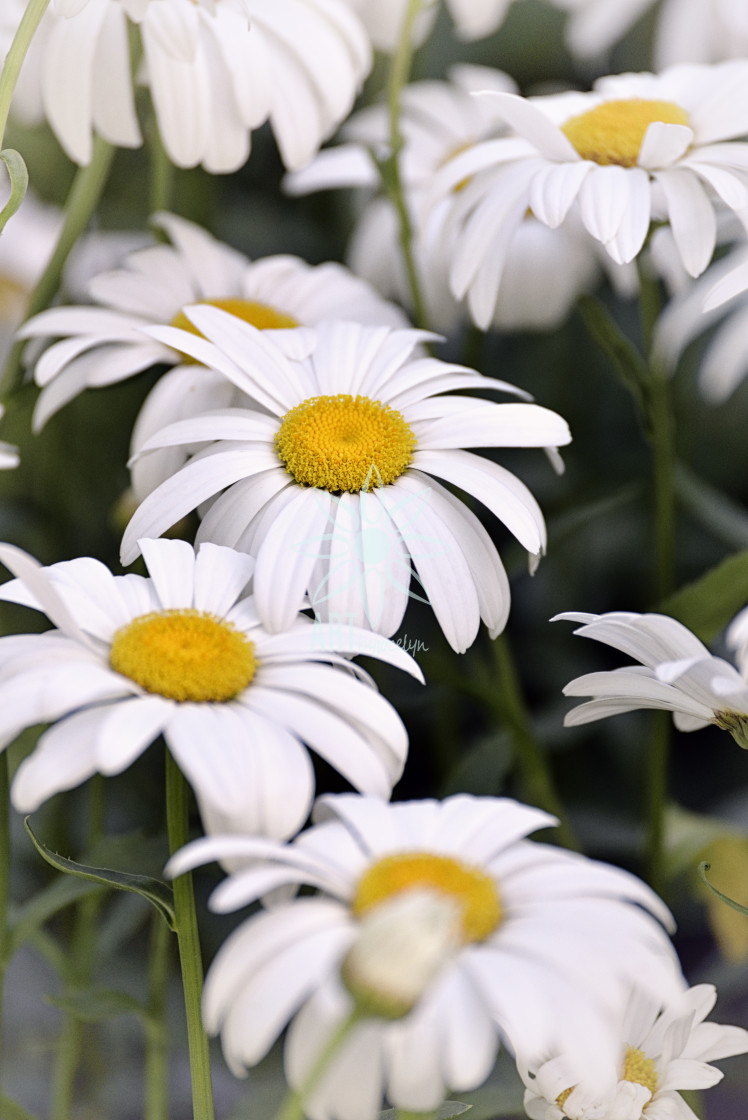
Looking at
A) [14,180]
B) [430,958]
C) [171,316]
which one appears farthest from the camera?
[171,316]

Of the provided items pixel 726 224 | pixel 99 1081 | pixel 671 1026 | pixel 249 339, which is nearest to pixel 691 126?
pixel 726 224

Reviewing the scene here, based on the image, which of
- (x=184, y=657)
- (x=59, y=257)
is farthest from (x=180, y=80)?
(x=184, y=657)

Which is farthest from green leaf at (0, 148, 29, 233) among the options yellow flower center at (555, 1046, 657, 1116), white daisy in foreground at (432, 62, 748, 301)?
yellow flower center at (555, 1046, 657, 1116)

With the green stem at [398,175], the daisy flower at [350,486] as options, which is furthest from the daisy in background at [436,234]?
the daisy flower at [350,486]

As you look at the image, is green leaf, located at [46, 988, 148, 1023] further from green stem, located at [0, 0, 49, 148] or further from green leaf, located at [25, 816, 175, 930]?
green stem, located at [0, 0, 49, 148]

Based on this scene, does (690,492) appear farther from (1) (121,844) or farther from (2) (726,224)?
(1) (121,844)

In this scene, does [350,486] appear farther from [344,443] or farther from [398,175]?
[398,175]
